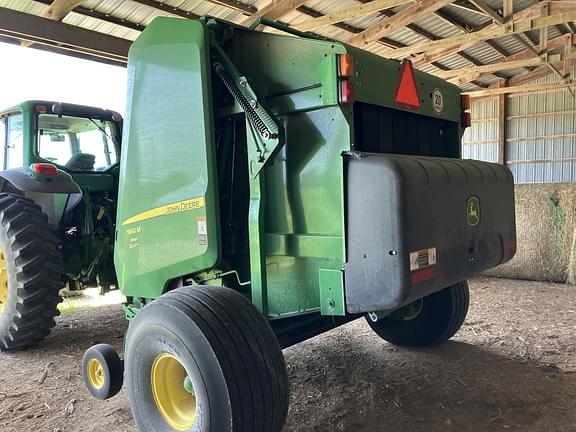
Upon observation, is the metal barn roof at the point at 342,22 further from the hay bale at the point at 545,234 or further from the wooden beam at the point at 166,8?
the hay bale at the point at 545,234

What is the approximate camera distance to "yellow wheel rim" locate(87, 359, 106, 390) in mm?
2840

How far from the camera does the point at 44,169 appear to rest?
4336 mm

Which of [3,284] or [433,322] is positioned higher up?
[3,284]

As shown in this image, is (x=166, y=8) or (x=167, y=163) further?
(x=166, y=8)

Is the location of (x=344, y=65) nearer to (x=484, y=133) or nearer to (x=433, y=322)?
(x=433, y=322)

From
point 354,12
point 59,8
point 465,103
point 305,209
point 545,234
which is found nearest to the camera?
point 305,209

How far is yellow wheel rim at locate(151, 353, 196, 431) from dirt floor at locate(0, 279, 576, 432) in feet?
1.89

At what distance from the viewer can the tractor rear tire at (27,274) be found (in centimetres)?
410

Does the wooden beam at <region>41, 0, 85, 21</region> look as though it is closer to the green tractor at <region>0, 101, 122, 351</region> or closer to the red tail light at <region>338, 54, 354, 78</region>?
the green tractor at <region>0, 101, 122, 351</region>

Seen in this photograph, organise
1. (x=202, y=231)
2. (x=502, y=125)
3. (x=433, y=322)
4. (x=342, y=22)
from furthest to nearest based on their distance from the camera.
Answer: (x=502, y=125) → (x=342, y=22) → (x=433, y=322) → (x=202, y=231)

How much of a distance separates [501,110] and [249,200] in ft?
55.6

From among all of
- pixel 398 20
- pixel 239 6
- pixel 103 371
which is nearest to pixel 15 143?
pixel 103 371

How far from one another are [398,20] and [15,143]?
628 cm

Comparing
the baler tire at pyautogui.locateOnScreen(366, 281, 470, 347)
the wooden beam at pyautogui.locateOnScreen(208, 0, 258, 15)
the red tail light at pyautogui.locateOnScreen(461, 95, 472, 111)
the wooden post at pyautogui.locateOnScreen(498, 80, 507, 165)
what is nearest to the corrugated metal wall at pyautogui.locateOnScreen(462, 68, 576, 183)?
the wooden post at pyautogui.locateOnScreen(498, 80, 507, 165)
